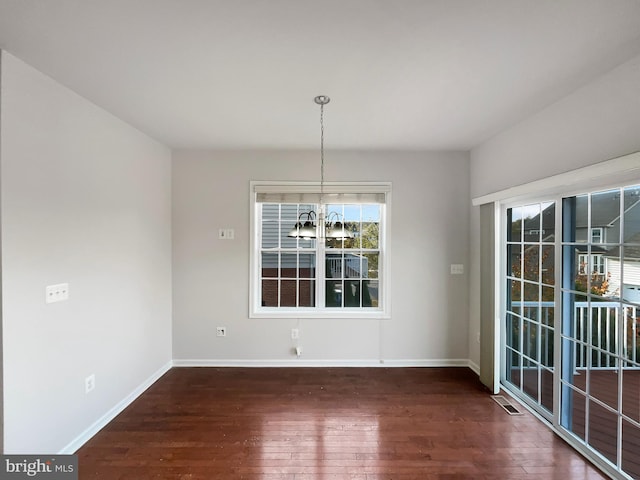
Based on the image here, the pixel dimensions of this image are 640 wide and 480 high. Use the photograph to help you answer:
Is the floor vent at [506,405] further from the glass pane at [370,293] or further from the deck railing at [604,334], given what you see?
the glass pane at [370,293]

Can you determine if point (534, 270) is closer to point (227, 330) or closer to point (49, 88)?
point (227, 330)

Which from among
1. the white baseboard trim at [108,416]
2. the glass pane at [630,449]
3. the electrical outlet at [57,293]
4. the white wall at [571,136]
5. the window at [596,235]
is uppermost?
the white wall at [571,136]

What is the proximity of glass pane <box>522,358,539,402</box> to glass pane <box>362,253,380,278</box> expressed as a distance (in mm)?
1748

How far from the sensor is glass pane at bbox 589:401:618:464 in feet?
6.66

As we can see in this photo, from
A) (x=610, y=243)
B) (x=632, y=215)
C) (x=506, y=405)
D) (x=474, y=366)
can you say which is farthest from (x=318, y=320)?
(x=632, y=215)

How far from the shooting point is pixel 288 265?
3842 mm

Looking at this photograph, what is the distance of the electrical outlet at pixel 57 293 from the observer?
200cm

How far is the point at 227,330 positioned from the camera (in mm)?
3654

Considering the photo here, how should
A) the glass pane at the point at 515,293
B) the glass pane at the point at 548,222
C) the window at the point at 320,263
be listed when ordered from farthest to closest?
the window at the point at 320,263 < the glass pane at the point at 515,293 < the glass pane at the point at 548,222

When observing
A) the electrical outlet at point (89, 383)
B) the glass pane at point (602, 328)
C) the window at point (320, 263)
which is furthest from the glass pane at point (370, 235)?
the electrical outlet at point (89, 383)

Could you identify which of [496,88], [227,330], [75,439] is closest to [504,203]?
[496,88]

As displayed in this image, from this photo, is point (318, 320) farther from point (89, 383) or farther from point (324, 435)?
point (89, 383)

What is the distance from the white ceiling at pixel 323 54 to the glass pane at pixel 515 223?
89 cm

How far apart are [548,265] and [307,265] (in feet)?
8.13
